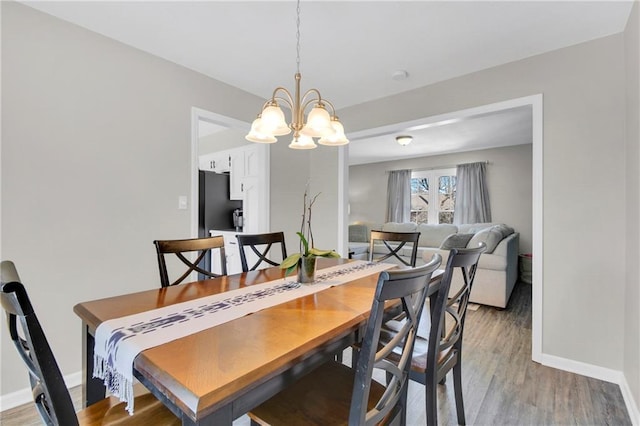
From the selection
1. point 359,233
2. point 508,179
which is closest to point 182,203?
point 359,233

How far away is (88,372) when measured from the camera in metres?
1.15

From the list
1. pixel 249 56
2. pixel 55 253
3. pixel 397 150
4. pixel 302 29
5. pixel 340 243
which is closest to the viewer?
pixel 55 253

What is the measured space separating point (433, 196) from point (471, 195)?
84 centimetres

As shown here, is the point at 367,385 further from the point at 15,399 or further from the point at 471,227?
the point at 471,227

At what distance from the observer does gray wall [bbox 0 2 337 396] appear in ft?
6.01

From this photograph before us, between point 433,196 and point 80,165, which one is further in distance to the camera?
point 433,196

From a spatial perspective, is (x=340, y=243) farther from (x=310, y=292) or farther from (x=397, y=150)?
(x=397, y=150)

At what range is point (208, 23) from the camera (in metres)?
2.06

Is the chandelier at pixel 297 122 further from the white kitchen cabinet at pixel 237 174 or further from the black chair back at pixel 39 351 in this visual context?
the white kitchen cabinet at pixel 237 174

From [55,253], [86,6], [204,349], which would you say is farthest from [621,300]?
[86,6]

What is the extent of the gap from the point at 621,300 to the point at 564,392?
754 mm

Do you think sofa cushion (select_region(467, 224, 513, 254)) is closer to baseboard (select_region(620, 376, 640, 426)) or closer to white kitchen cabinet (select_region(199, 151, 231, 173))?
baseboard (select_region(620, 376, 640, 426))

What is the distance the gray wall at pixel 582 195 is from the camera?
2084mm

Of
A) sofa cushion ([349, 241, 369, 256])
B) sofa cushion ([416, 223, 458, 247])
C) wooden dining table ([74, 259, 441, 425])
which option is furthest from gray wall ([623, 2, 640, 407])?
sofa cushion ([416, 223, 458, 247])
